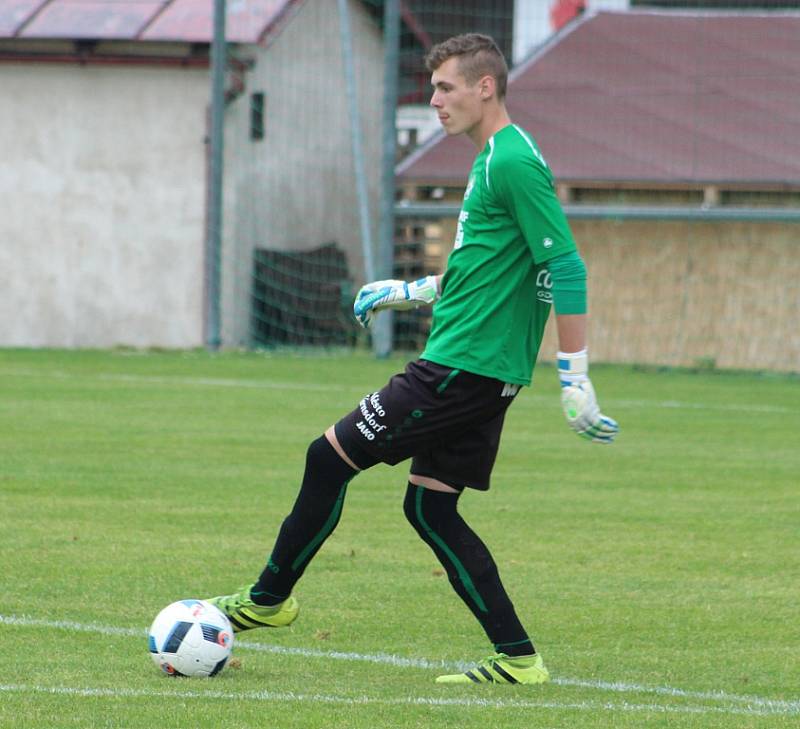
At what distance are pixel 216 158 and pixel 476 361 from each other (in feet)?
56.1

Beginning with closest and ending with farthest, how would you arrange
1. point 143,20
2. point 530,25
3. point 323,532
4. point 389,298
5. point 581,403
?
1. point 581,403
2. point 323,532
3. point 389,298
4. point 530,25
5. point 143,20

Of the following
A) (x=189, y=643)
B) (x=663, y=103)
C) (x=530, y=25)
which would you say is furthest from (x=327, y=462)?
(x=530, y=25)

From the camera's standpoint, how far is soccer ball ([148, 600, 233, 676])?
5.49 meters

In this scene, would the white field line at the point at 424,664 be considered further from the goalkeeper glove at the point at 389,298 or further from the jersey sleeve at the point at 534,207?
the jersey sleeve at the point at 534,207

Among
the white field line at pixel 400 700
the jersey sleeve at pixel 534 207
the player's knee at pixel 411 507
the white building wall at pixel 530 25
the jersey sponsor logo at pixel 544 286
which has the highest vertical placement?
the white building wall at pixel 530 25

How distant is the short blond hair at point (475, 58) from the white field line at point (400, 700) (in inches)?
77.4

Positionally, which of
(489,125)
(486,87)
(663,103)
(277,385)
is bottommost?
(277,385)

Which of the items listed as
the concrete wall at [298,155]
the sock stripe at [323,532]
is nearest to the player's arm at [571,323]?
the sock stripe at [323,532]

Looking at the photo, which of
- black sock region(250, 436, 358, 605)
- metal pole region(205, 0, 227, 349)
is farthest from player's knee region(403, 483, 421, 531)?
metal pole region(205, 0, 227, 349)

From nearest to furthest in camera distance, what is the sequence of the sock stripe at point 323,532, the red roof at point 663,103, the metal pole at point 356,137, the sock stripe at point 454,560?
the sock stripe at point 454,560
the sock stripe at point 323,532
the red roof at point 663,103
the metal pole at point 356,137

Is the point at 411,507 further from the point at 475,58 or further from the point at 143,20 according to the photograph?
the point at 143,20

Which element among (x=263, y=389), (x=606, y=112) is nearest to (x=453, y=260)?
(x=263, y=389)

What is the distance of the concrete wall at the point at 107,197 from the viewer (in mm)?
23422

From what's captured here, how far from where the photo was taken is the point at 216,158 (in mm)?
22172
